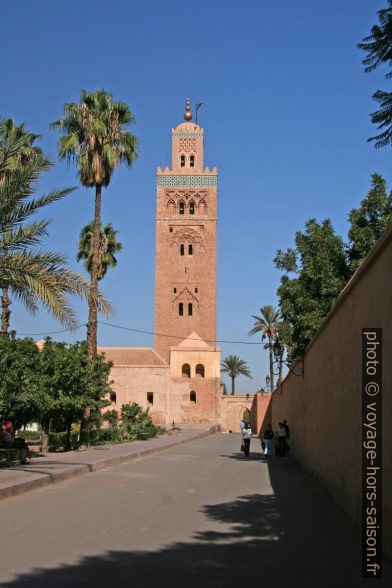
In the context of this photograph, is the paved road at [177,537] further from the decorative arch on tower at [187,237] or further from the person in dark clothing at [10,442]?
the decorative arch on tower at [187,237]

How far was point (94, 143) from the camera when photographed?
86.0ft

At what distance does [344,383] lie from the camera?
10.1 m

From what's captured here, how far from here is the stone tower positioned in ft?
230

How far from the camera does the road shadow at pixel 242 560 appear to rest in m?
5.63

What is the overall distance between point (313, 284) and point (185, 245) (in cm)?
5280

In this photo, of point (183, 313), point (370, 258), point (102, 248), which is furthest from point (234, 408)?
point (370, 258)

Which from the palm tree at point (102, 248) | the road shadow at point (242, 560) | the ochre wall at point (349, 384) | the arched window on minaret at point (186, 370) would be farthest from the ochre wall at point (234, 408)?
the road shadow at point (242, 560)

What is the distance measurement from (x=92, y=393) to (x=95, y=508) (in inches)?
579

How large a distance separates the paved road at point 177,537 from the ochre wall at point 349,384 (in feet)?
1.75

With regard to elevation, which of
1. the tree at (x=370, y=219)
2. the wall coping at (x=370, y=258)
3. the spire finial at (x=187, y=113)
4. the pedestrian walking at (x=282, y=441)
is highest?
Answer: the spire finial at (x=187, y=113)

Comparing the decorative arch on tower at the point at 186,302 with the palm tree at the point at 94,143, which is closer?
the palm tree at the point at 94,143

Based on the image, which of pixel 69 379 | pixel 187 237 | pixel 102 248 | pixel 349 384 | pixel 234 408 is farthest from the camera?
pixel 187 237

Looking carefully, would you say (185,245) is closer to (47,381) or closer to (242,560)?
(47,381)

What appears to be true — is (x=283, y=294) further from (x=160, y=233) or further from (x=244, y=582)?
(x=160, y=233)
